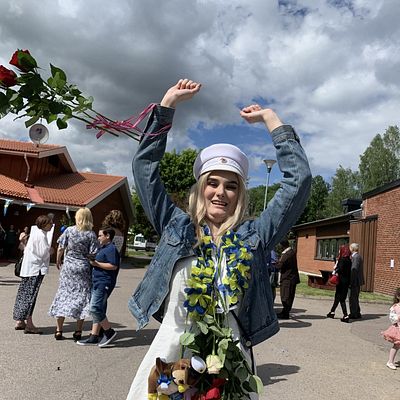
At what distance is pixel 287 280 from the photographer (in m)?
10.1

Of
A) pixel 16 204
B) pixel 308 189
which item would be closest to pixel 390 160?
pixel 16 204

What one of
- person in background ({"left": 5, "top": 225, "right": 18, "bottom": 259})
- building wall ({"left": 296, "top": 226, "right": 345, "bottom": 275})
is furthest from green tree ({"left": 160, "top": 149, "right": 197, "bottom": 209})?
person in background ({"left": 5, "top": 225, "right": 18, "bottom": 259})

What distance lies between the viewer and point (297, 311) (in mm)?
Result: 11469

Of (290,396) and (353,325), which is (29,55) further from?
(353,325)

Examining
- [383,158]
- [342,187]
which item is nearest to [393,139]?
[383,158]

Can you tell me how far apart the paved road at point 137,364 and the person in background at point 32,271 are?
0.88ft

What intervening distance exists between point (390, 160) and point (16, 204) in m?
36.4

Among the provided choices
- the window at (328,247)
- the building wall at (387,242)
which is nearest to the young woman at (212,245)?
the building wall at (387,242)

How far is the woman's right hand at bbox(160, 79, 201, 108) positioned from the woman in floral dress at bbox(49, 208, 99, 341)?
505 cm

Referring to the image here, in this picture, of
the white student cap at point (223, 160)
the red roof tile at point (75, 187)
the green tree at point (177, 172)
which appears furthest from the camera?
the green tree at point (177, 172)

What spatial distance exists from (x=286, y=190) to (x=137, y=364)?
423cm

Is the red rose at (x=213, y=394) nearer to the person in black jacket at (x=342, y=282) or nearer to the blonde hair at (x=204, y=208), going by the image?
the blonde hair at (x=204, y=208)

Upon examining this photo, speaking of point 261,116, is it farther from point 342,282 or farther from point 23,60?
point 342,282

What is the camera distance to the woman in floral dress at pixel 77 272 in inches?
261
